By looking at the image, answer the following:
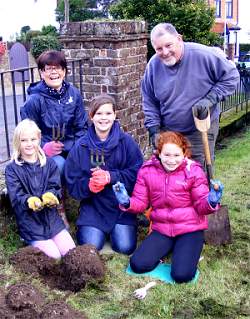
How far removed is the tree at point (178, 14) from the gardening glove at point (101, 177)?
6840mm

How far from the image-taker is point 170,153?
3775 mm

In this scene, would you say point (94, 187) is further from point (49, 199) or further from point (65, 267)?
point (65, 267)

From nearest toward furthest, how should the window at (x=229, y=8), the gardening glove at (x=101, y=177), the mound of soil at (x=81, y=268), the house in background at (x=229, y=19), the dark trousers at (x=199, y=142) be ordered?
the mound of soil at (x=81, y=268) → the gardening glove at (x=101, y=177) → the dark trousers at (x=199, y=142) → the house in background at (x=229, y=19) → the window at (x=229, y=8)

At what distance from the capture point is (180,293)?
3.47 m

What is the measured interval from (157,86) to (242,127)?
6.15m

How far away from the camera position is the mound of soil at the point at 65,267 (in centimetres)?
349

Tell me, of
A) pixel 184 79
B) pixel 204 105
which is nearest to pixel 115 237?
pixel 204 105

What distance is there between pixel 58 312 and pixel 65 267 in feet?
2.68

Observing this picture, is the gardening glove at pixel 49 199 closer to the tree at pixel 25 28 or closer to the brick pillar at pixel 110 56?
the brick pillar at pixel 110 56

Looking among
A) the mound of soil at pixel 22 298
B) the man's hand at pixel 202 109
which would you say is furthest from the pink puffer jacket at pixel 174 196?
the mound of soil at pixel 22 298

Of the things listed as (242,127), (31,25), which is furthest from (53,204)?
(31,25)

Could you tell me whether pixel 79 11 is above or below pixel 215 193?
above

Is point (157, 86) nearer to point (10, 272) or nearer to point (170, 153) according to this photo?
point (170, 153)

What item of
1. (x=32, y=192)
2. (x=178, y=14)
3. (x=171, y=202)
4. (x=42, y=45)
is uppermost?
(x=178, y=14)
